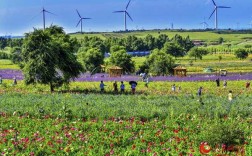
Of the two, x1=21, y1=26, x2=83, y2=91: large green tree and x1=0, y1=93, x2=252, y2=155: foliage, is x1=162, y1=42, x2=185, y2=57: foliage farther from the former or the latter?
x1=0, y1=93, x2=252, y2=155: foliage

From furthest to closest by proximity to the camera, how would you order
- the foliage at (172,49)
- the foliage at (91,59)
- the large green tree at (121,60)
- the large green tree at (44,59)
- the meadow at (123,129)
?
1. the foliage at (172,49)
2. the foliage at (91,59)
3. the large green tree at (121,60)
4. the large green tree at (44,59)
5. the meadow at (123,129)

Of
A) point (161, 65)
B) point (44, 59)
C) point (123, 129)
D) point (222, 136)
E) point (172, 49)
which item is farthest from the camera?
point (172, 49)

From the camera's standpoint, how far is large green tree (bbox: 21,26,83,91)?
3825 centimetres

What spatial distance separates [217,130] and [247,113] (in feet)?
25.4

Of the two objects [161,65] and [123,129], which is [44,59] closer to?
[123,129]

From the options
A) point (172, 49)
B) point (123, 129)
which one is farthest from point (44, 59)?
point (172, 49)

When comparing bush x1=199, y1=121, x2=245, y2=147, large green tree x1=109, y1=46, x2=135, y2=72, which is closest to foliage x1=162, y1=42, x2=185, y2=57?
large green tree x1=109, y1=46, x2=135, y2=72

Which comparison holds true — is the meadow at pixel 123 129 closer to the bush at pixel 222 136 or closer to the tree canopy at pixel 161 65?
the bush at pixel 222 136

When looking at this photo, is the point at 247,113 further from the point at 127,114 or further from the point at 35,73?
the point at 35,73

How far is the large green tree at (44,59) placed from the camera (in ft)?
125

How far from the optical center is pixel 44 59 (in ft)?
126

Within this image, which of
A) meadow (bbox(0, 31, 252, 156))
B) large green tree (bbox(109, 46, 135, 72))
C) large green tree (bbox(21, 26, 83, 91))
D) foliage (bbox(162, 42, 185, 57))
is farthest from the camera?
foliage (bbox(162, 42, 185, 57))

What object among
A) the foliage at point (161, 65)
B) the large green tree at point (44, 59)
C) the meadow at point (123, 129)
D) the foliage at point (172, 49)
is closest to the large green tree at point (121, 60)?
the foliage at point (161, 65)

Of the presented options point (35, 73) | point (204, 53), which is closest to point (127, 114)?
point (35, 73)
